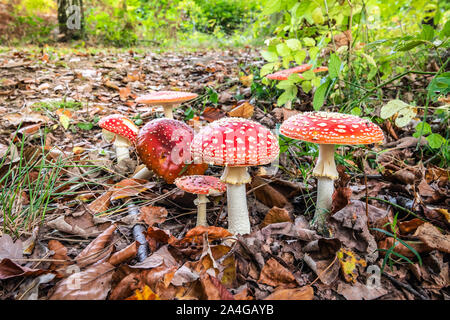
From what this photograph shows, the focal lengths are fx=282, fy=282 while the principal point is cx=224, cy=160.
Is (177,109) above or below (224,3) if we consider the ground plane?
below

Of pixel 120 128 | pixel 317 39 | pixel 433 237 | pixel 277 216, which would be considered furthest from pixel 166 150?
pixel 317 39

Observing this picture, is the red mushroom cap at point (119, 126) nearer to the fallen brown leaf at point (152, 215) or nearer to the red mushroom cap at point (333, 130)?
the fallen brown leaf at point (152, 215)

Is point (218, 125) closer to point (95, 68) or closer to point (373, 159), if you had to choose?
point (373, 159)

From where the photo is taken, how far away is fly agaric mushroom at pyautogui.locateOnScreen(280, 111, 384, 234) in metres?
1.89

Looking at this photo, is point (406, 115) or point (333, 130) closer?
point (333, 130)

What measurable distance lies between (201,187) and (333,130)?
3.41 feet

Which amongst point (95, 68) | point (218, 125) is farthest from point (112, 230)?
point (95, 68)

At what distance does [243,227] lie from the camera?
2361mm

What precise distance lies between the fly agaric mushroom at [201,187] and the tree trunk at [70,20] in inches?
478

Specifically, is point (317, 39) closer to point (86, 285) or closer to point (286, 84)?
point (286, 84)

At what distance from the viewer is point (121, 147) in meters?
3.21

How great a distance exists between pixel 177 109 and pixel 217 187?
270 centimetres

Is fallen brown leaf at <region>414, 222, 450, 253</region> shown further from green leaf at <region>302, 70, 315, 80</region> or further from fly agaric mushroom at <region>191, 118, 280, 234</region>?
green leaf at <region>302, 70, 315, 80</region>

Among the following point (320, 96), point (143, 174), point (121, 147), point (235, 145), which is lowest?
point (143, 174)
